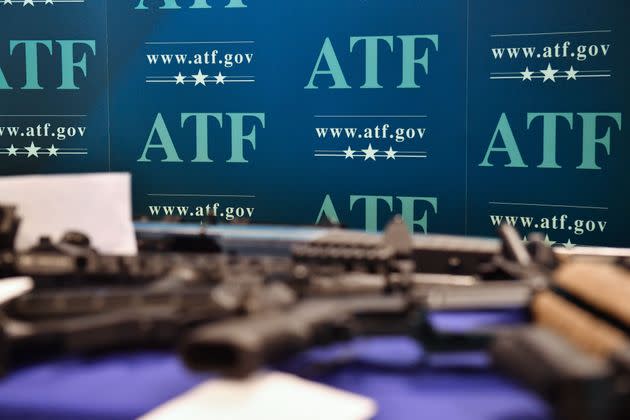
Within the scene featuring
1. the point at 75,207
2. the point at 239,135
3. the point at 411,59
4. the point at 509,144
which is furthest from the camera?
the point at 239,135

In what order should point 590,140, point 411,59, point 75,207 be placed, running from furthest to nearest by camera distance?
point 411,59 < point 590,140 < point 75,207

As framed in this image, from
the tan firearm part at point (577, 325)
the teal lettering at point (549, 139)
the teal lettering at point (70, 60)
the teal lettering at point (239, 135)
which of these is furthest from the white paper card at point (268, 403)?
the teal lettering at point (70, 60)

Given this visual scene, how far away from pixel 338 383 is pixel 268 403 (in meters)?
0.16

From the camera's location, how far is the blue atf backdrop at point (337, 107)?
3.65m

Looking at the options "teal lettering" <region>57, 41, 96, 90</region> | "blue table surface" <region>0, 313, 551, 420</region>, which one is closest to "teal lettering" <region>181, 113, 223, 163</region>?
"teal lettering" <region>57, 41, 96, 90</region>

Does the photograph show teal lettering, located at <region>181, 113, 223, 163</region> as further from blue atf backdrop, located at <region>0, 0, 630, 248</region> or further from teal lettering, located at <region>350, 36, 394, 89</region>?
teal lettering, located at <region>350, 36, 394, 89</region>

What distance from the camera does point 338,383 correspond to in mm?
1047

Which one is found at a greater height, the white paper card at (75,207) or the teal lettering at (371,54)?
the teal lettering at (371,54)

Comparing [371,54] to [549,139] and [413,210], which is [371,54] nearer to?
[413,210]

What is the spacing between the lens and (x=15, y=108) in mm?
4348

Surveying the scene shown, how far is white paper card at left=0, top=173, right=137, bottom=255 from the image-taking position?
155cm

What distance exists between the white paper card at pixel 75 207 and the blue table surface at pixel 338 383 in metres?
0.39

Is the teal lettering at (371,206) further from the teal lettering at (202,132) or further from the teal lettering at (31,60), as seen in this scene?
the teal lettering at (31,60)

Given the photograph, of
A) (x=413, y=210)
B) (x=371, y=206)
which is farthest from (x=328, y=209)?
(x=413, y=210)
